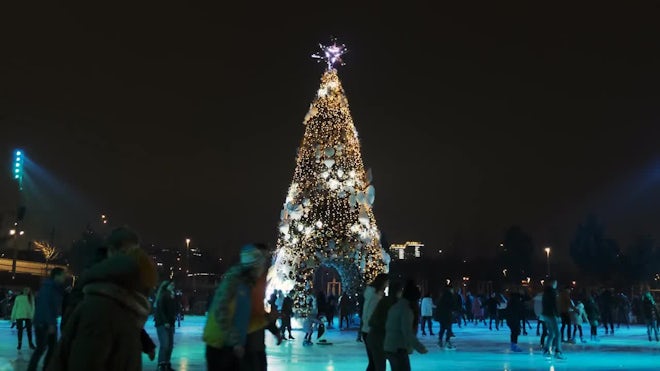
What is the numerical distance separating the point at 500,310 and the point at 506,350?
14.1 metres

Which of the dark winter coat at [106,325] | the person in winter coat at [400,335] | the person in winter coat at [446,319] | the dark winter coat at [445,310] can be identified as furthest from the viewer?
the dark winter coat at [445,310]

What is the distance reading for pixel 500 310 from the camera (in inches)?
1323

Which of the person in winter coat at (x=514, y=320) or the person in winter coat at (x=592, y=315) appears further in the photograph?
the person in winter coat at (x=592, y=315)

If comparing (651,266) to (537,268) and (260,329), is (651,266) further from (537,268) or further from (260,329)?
(260,329)

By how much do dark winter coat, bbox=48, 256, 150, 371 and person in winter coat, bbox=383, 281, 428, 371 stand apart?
15.0ft

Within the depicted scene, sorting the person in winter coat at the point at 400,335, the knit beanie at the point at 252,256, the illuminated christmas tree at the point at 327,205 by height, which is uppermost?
the illuminated christmas tree at the point at 327,205

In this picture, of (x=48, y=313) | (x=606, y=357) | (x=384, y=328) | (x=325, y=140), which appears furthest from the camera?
(x=325, y=140)

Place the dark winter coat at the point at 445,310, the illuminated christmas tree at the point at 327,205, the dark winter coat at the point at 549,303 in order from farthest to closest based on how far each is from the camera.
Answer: the illuminated christmas tree at the point at 327,205 < the dark winter coat at the point at 445,310 < the dark winter coat at the point at 549,303

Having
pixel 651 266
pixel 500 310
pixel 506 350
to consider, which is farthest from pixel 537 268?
pixel 506 350

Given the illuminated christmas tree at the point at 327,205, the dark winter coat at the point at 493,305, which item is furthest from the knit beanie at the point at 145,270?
the dark winter coat at the point at 493,305

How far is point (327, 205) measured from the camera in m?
31.6

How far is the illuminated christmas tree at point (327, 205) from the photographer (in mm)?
31016

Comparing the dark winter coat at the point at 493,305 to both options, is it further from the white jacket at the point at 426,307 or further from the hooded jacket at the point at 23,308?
the hooded jacket at the point at 23,308

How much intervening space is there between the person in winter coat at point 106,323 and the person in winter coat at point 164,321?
7997 millimetres
